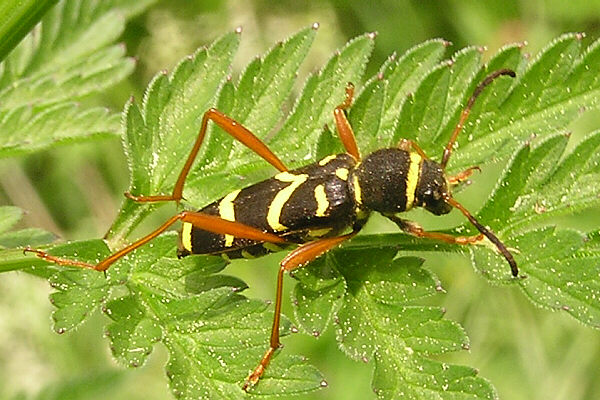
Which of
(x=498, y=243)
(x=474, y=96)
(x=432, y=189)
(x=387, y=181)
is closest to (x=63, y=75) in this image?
(x=387, y=181)

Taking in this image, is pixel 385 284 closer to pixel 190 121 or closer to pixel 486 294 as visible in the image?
pixel 190 121

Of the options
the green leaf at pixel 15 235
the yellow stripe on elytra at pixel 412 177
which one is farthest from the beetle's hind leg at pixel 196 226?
the yellow stripe on elytra at pixel 412 177

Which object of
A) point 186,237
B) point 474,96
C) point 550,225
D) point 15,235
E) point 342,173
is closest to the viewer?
point 550,225

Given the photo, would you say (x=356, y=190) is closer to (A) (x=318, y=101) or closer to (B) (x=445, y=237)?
(A) (x=318, y=101)

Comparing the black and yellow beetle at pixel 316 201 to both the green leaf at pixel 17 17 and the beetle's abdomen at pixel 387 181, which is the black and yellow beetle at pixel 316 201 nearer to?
the beetle's abdomen at pixel 387 181

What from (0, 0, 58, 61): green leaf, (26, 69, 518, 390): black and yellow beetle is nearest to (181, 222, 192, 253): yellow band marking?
(26, 69, 518, 390): black and yellow beetle

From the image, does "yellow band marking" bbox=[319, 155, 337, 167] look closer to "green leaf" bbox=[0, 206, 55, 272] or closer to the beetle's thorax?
the beetle's thorax

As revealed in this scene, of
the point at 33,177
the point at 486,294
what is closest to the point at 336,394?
the point at 486,294
